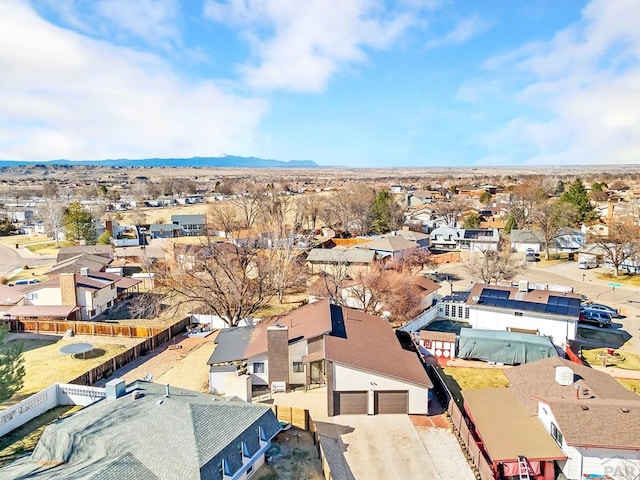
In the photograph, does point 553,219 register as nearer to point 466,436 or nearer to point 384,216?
point 384,216

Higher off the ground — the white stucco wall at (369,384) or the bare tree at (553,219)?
the bare tree at (553,219)

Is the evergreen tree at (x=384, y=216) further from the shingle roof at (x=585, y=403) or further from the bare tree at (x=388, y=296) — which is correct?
the shingle roof at (x=585, y=403)

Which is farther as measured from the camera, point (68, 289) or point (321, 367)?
point (68, 289)

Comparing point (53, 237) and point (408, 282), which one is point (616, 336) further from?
point (53, 237)

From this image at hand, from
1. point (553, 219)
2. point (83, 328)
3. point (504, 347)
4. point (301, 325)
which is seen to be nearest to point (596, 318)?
point (504, 347)

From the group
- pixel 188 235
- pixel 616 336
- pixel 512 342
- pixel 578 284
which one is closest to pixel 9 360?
pixel 512 342

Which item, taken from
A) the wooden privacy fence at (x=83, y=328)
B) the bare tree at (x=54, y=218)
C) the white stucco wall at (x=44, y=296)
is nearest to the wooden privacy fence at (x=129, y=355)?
the wooden privacy fence at (x=83, y=328)

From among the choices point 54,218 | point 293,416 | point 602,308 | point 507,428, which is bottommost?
point 602,308

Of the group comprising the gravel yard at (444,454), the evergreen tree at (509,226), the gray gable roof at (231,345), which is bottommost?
the gravel yard at (444,454)
